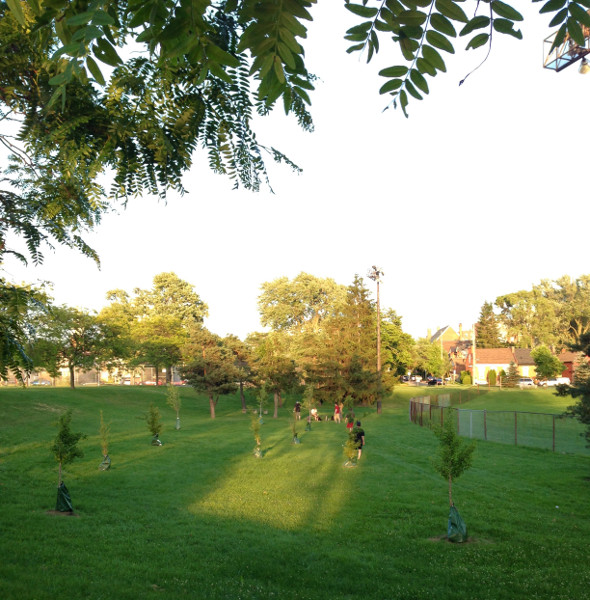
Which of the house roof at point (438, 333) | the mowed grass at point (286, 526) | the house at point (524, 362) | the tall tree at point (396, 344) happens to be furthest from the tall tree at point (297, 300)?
the house roof at point (438, 333)

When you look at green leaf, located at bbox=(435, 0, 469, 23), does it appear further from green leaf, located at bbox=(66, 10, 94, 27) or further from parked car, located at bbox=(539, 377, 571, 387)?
parked car, located at bbox=(539, 377, 571, 387)

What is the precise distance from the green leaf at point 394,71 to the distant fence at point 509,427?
2436cm

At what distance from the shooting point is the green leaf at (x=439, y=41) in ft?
6.13

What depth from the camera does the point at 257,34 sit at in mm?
1659

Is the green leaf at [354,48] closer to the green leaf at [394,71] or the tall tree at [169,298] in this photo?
the green leaf at [394,71]

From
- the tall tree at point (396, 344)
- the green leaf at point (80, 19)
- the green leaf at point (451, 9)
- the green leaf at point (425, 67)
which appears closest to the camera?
the green leaf at point (80, 19)

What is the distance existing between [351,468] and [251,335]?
2820 centimetres

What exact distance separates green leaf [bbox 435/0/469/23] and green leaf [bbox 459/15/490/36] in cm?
9

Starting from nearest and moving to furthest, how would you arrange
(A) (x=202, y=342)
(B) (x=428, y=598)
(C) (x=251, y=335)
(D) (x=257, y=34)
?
(D) (x=257, y=34) → (B) (x=428, y=598) → (A) (x=202, y=342) → (C) (x=251, y=335)

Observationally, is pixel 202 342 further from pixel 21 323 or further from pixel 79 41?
pixel 79 41

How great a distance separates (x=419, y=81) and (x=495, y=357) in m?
97.2

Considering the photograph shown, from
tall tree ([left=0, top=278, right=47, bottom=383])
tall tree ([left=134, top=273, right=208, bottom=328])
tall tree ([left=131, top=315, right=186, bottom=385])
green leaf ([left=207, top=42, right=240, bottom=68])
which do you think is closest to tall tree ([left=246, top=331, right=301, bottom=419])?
tall tree ([left=131, top=315, right=186, bottom=385])

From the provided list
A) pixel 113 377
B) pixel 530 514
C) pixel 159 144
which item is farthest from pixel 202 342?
pixel 113 377

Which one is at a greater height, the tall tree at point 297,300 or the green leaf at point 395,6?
the tall tree at point 297,300
